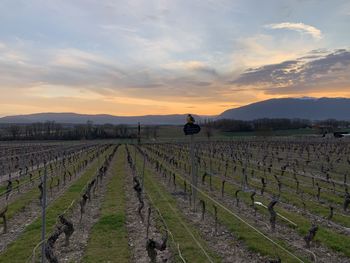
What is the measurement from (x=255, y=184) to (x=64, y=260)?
1333 cm

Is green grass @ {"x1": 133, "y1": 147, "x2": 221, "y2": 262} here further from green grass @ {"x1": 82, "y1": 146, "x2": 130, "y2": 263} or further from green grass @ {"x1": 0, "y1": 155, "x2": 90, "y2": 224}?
green grass @ {"x1": 0, "y1": 155, "x2": 90, "y2": 224}

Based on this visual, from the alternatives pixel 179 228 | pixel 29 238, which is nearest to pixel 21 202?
pixel 29 238

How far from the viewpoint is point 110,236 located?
10.6 meters

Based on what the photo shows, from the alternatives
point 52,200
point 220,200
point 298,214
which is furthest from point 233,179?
point 52,200

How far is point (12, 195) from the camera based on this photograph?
17469 mm

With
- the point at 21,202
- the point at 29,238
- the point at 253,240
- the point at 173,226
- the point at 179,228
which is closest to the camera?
the point at 253,240

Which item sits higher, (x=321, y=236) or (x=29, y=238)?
(x=321, y=236)

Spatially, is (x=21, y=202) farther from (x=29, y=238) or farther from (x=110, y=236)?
(x=110, y=236)

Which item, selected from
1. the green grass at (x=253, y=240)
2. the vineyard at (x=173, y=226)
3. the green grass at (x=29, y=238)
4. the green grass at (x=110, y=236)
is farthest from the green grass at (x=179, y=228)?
the green grass at (x=29, y=238)

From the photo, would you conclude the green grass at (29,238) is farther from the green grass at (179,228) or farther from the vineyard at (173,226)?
the green grass at (179,228)

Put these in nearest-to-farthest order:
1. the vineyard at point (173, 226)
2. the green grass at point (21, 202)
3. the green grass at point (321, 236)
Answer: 1. the vineyard at point (173, 226)
2. the green grass at point (321, 236)
3. the green grass at point (21, 202)

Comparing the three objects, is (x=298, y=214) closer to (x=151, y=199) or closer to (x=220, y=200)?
(x=220, y=200)

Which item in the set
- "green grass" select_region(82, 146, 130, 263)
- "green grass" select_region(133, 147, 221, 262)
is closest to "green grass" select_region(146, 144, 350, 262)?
"green grass" select_region(133, 147, 221, 262)

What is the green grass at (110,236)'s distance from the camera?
902 cm
